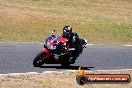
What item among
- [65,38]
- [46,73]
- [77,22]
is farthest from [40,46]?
[77,22]

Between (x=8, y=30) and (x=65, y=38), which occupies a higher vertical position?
(x=65, y=38)

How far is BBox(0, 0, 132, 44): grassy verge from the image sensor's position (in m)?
30.8

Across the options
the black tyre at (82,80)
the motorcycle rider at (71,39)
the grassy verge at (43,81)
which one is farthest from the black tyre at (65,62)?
the black tyre at (82,80)

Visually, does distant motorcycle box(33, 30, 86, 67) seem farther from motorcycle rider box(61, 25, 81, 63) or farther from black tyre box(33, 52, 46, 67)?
motorcycle rider box(61, 25, 81, 63)

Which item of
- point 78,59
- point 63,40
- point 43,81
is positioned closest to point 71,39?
point 63,40

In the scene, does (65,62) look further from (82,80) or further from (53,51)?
(82,80)

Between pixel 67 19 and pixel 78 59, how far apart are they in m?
14.9

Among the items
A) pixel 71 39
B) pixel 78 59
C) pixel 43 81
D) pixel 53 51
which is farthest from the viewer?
pixel 78 59

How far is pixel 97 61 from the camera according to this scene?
22016mm

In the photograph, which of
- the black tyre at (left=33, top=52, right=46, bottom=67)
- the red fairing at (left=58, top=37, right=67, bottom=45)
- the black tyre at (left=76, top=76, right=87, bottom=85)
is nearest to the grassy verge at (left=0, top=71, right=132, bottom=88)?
the black tyre at (left=76, top=76, right=87, bottom=85)

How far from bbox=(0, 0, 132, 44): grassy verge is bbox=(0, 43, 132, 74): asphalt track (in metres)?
2.90

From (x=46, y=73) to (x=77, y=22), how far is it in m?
18.1

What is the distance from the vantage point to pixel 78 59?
22266 mm

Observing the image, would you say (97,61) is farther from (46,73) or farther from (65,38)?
(46,73)
